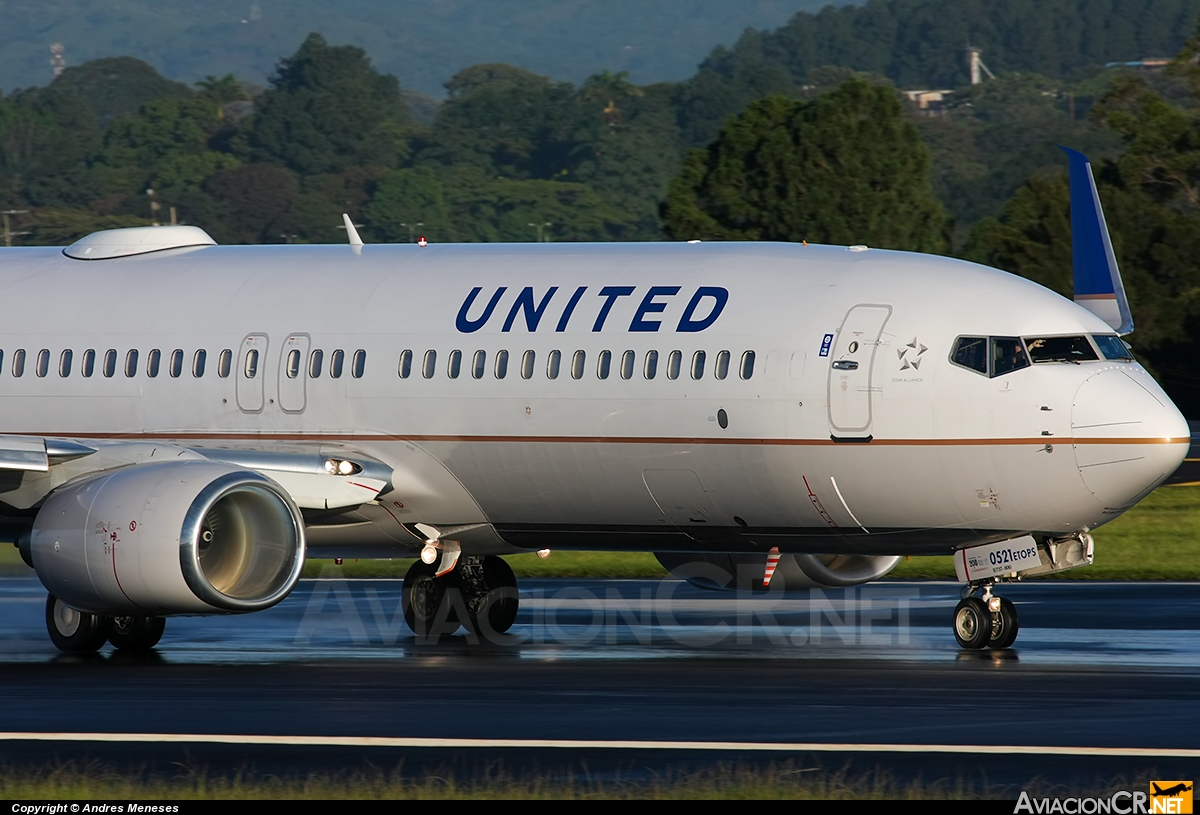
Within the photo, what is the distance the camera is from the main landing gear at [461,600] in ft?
88.8

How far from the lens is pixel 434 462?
24422mm

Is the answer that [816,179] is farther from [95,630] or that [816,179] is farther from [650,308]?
[650,308]

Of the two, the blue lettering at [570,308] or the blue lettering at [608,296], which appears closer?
the blue lettering at [608,296]

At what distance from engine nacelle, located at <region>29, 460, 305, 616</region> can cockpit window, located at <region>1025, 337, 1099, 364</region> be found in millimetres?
7912

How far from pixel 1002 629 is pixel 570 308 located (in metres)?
5.87

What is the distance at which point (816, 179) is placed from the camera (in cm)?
9344

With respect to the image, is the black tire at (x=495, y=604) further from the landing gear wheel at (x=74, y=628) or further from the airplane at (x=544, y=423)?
the landing gear wheel at (x=74, y=628)

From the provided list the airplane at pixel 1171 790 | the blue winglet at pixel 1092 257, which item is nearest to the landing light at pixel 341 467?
the blue winglet at pixel 1092 257

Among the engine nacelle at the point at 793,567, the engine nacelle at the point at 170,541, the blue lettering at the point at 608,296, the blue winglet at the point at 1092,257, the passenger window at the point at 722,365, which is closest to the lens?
the engine nacelle at the point at 170,541

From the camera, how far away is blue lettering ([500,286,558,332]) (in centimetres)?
2422

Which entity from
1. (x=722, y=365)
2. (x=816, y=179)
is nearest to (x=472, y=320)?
(x=722, y=365)

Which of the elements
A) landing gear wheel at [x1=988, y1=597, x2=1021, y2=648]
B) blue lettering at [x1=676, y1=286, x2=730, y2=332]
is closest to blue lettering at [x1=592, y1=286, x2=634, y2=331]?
blue lettering at [x1=676, y1=286, x2=730, y2=332]

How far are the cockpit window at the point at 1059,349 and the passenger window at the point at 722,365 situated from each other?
3.09 m

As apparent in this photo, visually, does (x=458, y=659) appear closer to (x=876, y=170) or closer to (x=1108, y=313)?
(x=1108, y=313)
